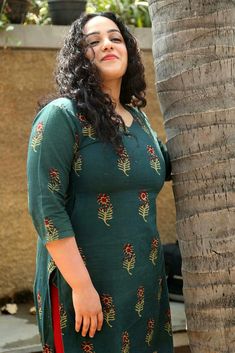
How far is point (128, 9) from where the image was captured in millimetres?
5879

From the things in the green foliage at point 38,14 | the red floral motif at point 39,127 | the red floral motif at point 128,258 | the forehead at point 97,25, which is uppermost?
the green foliage at point 38,14

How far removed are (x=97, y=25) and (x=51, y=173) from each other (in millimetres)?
678

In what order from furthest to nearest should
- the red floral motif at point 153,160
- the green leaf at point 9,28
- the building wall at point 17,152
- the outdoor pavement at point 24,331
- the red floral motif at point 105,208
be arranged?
the building wall at point 17,152, the green leaf at point 9,28, the outdoor pavement at point 24,331, the red floral motif at point 153,160, the red floral motif at point 105,208

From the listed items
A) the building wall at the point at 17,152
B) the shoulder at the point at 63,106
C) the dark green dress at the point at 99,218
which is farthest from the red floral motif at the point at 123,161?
the building wall at the point at 17,152

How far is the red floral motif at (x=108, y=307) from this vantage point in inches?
104

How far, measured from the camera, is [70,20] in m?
5.47

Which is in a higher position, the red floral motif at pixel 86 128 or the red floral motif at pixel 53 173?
the red floral motif at pixel 86 128

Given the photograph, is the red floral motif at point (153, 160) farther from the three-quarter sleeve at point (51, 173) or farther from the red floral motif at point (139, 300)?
the red floral motif at point (139, 300)

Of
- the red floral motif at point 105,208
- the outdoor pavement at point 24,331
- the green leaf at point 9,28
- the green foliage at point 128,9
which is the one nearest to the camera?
the red floral motif at point 105,208

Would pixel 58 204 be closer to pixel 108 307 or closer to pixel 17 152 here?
pixel 108 307

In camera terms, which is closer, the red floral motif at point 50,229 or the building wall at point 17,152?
the red floral motif at point 50,229

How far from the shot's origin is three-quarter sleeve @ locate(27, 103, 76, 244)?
2516mm

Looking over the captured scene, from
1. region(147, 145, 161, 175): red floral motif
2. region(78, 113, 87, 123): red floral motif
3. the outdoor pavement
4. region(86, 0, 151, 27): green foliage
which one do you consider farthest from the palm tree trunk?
region(86, 0, 151, 27): green foliage

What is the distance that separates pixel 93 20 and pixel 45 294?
1.11 m
